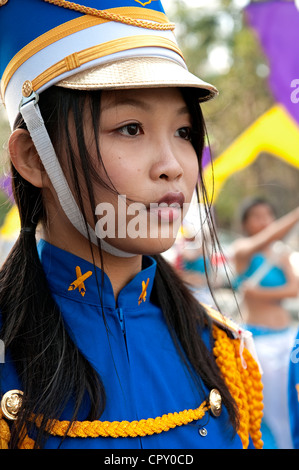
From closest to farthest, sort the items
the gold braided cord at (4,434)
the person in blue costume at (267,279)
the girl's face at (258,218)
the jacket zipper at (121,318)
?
the gold braided cord at (4,434)
the jacket zipper at (121,318)
the person in blue costume at (267,279)
the girl's face at (258,218)

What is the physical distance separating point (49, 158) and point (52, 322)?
40 centimetres

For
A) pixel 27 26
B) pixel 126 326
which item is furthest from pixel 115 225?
pixel 27 26

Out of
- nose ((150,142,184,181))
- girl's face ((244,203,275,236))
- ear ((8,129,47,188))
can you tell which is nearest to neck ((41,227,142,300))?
ear ((8,129,47,188))

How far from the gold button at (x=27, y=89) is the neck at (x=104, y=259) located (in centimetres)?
34

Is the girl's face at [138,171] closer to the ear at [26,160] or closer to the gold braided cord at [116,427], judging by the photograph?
the ear at [26,160]

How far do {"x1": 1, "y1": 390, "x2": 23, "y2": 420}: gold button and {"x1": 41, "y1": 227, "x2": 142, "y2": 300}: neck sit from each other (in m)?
0.35

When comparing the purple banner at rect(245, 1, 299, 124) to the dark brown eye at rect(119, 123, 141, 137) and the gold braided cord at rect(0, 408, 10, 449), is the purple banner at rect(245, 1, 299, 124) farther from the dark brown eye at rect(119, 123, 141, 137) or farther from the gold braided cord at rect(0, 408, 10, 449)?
the gold braided cord at rect(0, 408, 10, 449)

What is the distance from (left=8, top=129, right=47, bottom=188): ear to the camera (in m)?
1.45

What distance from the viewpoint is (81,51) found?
1.32 m

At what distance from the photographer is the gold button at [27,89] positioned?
4.49 ft

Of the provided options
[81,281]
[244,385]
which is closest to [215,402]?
[244,385]

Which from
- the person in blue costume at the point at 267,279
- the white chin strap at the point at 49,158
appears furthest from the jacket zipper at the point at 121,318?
the person in blue costume at the point at 267,279

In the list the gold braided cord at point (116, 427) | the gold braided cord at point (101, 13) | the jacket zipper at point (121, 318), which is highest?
the gold braided cord at point (101, 13)
